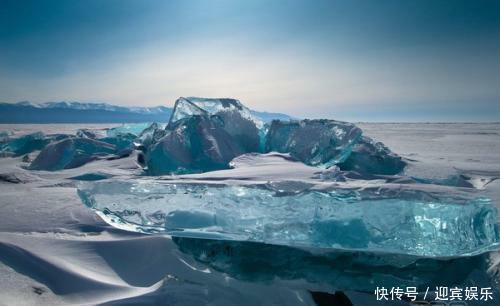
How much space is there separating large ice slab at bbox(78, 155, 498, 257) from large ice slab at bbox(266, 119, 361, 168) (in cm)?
186

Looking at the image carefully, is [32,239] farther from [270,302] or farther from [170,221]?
[270,302]

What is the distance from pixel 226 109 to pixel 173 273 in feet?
10.9

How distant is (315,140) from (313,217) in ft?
8.48

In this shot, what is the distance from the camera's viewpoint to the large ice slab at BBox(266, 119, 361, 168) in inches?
141

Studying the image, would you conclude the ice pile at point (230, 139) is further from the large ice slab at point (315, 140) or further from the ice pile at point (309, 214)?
the ice pile at point (309, 214)

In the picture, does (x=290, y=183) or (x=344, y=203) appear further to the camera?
(x=290, y=183)

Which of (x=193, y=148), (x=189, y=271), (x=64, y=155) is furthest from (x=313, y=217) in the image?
(x=64, y=155)

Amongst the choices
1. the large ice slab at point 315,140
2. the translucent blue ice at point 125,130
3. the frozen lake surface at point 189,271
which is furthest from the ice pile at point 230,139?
the translucent blue ice at point 125,130

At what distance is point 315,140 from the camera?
3928 millimetres

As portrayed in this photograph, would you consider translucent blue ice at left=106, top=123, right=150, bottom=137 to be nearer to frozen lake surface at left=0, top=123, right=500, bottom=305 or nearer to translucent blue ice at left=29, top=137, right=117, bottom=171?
translucent blue ice at left=29, top=137, right=117, bottom=171

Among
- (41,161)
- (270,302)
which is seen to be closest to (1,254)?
(270,302)

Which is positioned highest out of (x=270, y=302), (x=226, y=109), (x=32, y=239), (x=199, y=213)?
(x=226, y=109)

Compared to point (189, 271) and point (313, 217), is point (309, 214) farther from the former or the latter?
point (189, 271)

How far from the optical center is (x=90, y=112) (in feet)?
175
